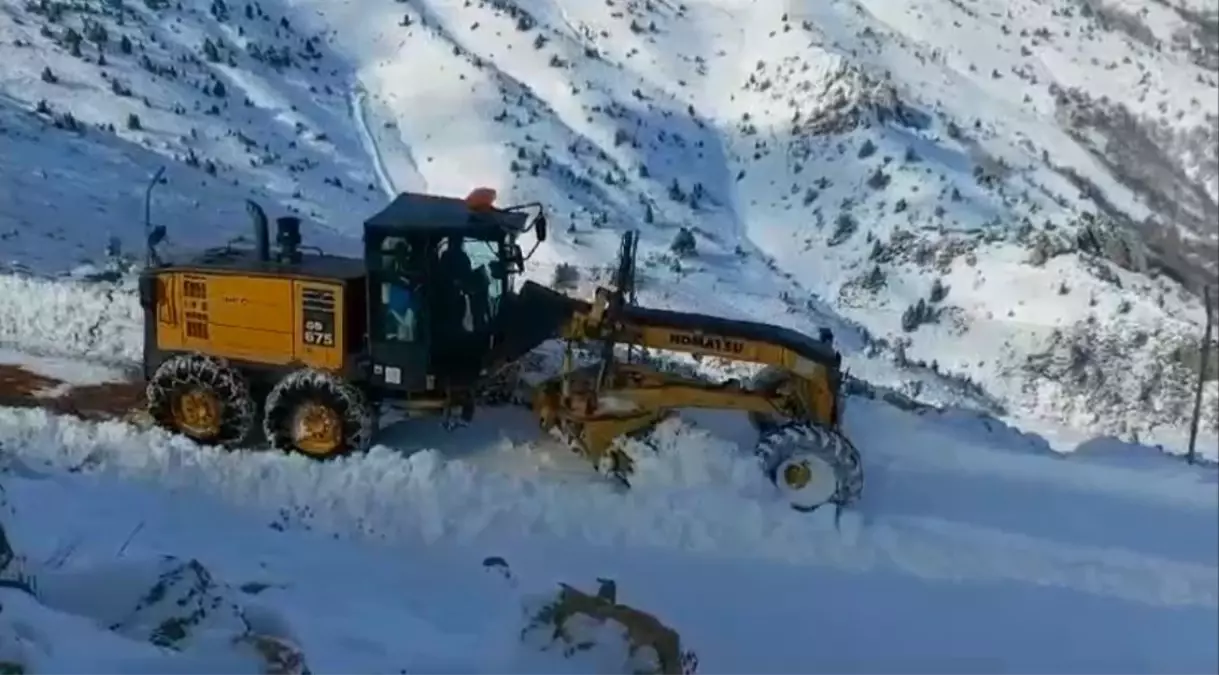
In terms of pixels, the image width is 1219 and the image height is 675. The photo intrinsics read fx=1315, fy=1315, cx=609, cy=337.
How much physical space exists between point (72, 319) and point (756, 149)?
4920 millimetres

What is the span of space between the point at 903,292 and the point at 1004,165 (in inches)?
38.8

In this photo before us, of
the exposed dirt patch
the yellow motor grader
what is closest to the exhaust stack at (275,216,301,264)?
the yellow motor grader

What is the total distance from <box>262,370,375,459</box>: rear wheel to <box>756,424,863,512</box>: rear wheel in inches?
67.4

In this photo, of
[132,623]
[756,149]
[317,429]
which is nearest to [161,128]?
[756,149]

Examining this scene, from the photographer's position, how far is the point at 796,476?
17.0ft

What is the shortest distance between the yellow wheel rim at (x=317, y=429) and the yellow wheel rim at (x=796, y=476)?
187cm

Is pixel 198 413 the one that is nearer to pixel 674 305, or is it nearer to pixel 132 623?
pixel 132 623

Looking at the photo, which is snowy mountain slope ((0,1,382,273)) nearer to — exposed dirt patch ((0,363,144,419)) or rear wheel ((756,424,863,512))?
exposed dirt patch ((0,363,144,419))

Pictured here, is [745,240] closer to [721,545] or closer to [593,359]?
[593,359]

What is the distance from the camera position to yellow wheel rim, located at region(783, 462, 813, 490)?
5.18 meters

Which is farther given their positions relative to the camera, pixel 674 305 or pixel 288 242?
pixel 674 305

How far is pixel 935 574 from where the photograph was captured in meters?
4.75

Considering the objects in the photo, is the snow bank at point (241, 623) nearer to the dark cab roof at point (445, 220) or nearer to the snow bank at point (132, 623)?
the snow bank at point (132, 623)

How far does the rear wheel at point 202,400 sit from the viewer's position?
564cm
